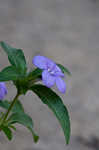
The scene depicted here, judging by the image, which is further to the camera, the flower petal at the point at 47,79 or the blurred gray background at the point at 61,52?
the blurred gray background at the point at 61,52

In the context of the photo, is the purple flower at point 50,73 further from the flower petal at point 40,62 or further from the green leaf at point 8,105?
the green leaf at point 8,105

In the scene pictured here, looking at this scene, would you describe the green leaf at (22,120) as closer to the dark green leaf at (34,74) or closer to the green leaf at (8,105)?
the green leaf at (8,105)

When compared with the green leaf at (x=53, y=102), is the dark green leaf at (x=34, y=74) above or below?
above

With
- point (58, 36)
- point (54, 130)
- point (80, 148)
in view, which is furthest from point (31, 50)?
point (80, 148)

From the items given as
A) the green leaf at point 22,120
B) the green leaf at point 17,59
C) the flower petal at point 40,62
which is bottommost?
the green leaf at point 22,120

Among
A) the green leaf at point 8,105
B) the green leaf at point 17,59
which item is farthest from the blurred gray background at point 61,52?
the green leaf at point 17,59

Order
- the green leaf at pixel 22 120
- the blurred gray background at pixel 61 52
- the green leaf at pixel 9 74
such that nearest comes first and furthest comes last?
1. the green leaf at pixel 9 74
2. the green leaf at pixel 22 120
3. the blurred gray background at pixel 61 52

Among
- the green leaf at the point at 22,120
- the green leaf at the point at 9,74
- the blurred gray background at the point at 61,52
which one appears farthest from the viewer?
the blurred gray background at the point at 61,52

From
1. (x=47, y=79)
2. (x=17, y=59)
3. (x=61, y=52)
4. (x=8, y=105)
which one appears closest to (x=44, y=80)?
(x=47, y=79)
